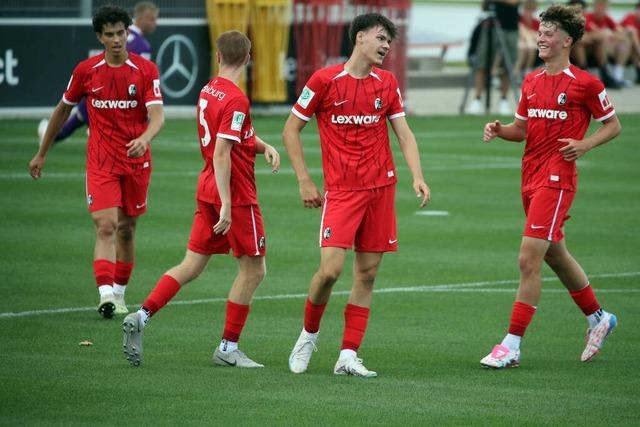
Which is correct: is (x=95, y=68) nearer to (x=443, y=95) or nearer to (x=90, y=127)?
(x=90, y=127)

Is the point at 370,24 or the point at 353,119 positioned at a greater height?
the point at 370,24

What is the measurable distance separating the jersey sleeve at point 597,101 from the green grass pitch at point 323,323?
1607 mm

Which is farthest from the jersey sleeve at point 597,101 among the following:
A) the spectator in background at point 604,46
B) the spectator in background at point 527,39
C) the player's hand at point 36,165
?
the spectator in background at point 604,46

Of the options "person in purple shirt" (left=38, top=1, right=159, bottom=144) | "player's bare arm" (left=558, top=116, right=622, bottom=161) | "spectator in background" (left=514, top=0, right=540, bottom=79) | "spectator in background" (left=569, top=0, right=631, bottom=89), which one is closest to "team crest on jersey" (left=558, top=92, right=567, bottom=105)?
"player's bare arm" (left=558, top=116, right=622, bottom=161)

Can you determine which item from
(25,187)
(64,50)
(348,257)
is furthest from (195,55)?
(348,257)

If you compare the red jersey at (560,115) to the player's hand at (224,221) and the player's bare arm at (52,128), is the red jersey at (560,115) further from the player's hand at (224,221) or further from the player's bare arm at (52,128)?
the player's bare arm at (52,128)

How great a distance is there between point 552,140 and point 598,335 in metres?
1.32

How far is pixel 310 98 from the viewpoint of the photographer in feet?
29.4

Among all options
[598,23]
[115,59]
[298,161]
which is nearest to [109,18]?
[115,59]

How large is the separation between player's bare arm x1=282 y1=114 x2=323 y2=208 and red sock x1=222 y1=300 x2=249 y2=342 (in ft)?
2.68

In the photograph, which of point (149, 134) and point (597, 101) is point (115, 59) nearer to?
point (149, 134)

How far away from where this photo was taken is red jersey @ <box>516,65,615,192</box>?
948cm

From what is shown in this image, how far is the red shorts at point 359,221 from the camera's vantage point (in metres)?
A: 8.89

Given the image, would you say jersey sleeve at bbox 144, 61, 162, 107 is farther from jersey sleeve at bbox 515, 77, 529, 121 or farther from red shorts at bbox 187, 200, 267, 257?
jersey sleeve at bbox 515, 77, 529, 121
